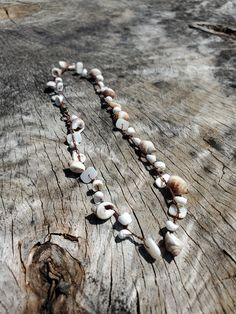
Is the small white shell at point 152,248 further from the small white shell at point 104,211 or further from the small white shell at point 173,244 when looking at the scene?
the small white shell at point 104,211

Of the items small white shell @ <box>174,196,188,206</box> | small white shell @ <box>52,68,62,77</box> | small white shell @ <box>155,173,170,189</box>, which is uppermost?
small white shell @ <box>52,68,62,77</box>

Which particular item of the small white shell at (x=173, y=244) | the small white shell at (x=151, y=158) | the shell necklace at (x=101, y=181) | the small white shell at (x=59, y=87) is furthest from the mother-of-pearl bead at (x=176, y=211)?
the small white shell at (x=59, y=87)

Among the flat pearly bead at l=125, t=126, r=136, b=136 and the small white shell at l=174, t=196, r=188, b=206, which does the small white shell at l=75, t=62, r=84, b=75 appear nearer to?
the flat pearly bead at l=125, t=126, r=136, b=136

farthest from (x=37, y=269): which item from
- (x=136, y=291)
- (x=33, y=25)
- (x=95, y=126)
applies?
(x=33, y=25)

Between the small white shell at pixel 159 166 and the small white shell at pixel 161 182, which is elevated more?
the small white shell at pixel 159 166

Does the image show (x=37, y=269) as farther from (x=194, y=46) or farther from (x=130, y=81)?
(x=194, y=46)

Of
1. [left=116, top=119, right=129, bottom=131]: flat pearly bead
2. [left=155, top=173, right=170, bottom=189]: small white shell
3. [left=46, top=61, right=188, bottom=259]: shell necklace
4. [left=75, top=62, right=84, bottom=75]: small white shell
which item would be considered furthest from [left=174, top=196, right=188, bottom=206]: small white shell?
[left=75, top=62, right=84, bottom=75]: small white shell

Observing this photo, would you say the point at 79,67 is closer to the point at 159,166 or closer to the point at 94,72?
the point at 94,72

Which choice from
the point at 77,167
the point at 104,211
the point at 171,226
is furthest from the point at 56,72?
the point at 171,226
